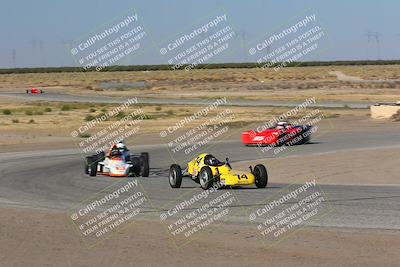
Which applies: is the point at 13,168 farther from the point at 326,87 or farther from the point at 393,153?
the point at 326,87

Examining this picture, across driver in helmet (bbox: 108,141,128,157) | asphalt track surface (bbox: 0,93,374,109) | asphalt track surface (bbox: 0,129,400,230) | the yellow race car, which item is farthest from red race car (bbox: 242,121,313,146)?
asphalt track surface (bbox: 0,93,374,109)

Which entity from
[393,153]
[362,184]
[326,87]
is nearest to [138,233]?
[362,184]

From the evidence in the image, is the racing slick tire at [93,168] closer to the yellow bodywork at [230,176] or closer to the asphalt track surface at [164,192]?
the asphalt track surface at [164,192]

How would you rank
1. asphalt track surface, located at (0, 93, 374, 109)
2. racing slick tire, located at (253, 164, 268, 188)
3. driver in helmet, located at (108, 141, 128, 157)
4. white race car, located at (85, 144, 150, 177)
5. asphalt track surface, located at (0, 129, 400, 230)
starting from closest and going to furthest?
asphalt track surface, located at (0, 129, 400, 230) → racing slick tire, located at (253, 164, 268, 188) → white race car, located at (85, 144, 150, 177) → driver in helmet, located at (108, 141, 128, 157) → asphalt track surface, located at (0, 93, 374, 109)

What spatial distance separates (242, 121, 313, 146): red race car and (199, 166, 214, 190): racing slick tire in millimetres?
15954

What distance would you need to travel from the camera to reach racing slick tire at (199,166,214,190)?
21859mm

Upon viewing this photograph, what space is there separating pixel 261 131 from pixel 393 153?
8.15 m

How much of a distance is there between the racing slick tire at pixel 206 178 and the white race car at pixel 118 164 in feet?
14.8

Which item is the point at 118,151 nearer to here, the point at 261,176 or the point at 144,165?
the point at 144,165

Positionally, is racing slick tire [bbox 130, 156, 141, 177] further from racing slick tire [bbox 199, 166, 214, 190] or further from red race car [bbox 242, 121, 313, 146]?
red race car [bbox 242, 121, 313, 146]

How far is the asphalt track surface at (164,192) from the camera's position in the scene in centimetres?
1741

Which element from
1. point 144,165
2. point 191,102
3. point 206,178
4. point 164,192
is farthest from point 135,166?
point 191,102

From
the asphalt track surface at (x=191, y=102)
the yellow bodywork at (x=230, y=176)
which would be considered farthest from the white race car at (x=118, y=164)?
the asphalt track surface at (x=191, y=102)

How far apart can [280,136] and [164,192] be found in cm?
1641
